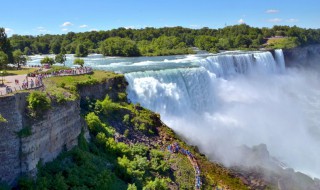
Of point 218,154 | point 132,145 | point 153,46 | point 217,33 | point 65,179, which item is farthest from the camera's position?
point 217,33

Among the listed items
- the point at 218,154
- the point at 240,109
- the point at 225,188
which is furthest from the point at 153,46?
the point at 225,188

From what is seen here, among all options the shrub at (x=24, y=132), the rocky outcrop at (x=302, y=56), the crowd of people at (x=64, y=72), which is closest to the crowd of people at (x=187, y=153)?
the shrub at (x=24, y=132)

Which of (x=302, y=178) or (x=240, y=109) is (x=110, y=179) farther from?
(x=240, y=109)

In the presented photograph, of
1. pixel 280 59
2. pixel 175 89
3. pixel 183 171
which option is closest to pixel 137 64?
pixel 175 89

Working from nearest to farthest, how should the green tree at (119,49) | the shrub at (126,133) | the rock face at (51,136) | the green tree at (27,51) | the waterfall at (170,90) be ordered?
the rock face at (51,136) < the shrub at (126,133) < the waterfall at (170,90) < the green tree at (119,49) < the green tree at (27,51)

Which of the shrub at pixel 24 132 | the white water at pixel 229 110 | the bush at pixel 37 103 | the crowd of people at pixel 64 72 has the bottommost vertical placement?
the white water at pixel 229 110

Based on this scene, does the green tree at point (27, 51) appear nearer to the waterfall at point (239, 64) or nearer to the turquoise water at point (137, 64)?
the turquoise water at point (137, 64)

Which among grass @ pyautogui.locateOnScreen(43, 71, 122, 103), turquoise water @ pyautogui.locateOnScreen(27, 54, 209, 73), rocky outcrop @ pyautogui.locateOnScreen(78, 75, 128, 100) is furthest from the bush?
turquoise water @ pyautogui.locateOnScreen(27, 54, 209, 73)
